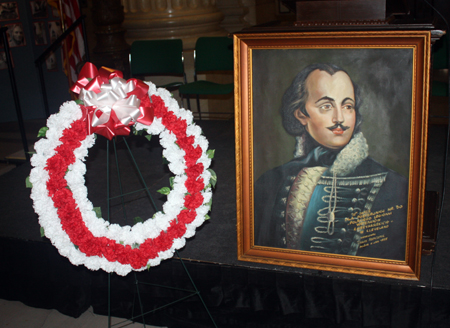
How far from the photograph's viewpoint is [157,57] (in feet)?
14.7

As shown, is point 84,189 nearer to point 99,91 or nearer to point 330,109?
point 99,91

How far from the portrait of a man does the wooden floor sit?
1.04m

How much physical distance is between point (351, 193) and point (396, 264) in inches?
14.3

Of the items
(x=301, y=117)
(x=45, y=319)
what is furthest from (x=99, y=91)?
(x=45, y=319)

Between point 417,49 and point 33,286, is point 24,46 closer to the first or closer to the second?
point 33,286

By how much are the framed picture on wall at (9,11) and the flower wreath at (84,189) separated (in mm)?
4734

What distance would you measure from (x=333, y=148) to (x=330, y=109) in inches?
6.4

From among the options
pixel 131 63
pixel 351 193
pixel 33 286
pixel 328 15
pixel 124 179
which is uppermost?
pixel 328 15

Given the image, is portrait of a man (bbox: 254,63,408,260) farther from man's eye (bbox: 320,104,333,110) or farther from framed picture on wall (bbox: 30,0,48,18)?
framed picture on wall (bbox: 30,0,48,18)

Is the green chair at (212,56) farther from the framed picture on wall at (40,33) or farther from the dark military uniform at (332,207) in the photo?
the framed picture on wall at (40,33)

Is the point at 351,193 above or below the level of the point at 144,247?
above

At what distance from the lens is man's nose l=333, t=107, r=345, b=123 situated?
1.81 m

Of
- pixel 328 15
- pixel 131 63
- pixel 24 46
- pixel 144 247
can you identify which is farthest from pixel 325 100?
pixel 24 46

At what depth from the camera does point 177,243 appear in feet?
6.17
